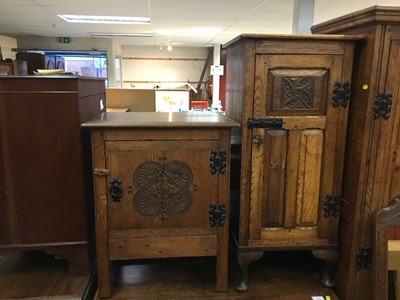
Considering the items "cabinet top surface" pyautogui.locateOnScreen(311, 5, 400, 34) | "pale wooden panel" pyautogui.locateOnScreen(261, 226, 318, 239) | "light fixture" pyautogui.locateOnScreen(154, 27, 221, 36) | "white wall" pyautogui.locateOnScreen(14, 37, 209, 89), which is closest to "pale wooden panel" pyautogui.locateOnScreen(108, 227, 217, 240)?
"pale wooden panel" pyautogui.locateOnScreen(261, 226, 318, 239)

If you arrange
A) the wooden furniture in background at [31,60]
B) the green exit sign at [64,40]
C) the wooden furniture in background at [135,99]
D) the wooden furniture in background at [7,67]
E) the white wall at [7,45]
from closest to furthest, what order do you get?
the wooden furniture in background at [135,99]
the wooden furniture in background at [7,67]
the wooden furniture in background at [31,60]
the white wall at [7,45]
the green exit sign at [64,40]

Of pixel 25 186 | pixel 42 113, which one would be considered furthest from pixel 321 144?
pixel 25 186

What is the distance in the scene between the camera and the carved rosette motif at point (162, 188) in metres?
1.65

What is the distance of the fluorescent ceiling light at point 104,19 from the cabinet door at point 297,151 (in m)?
4.49

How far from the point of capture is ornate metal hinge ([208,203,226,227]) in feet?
5.63

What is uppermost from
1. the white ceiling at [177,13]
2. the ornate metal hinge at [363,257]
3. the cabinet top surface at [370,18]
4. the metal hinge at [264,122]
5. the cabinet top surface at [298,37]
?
the white ceiling at [177,13]

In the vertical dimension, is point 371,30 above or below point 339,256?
above

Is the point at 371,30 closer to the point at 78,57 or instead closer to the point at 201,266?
the point at 201,266

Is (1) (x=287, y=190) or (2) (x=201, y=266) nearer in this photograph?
(1) (x=287, y=190)

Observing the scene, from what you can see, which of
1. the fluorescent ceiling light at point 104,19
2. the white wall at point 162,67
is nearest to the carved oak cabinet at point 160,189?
the fluorescent ceiling light at point 104,19

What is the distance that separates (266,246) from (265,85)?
0.85 m

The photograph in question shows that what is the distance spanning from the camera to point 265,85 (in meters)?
1.62

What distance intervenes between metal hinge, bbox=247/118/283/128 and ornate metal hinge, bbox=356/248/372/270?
80 cm

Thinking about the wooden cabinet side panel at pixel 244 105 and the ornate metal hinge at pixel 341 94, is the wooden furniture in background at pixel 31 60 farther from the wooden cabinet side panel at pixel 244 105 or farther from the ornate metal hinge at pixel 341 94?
the ornate metal hinge at pixel 341 94
